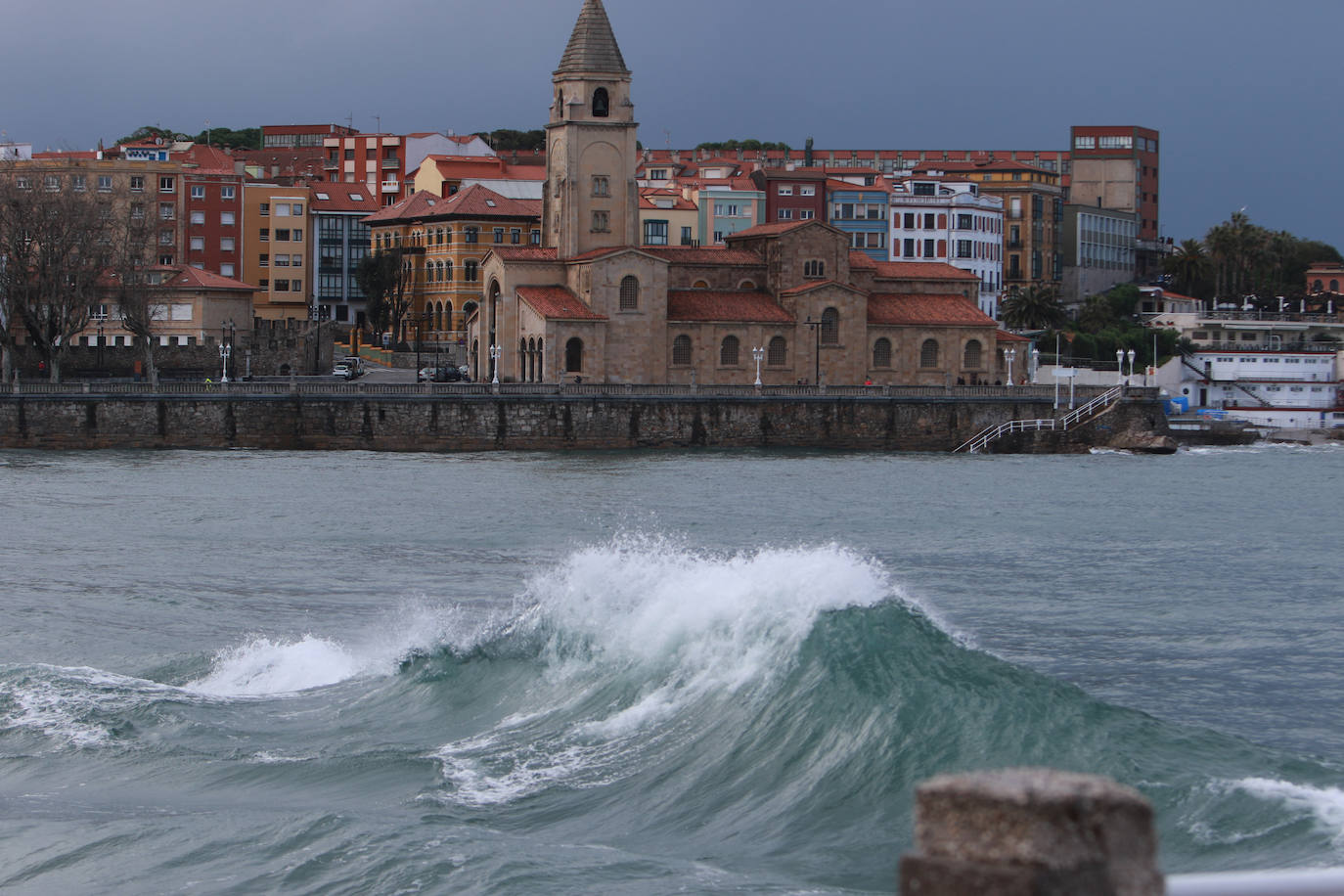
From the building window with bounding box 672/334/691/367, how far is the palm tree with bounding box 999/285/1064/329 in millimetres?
A: 28913

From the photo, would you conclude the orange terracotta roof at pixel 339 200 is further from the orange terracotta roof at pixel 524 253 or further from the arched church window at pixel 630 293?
the arched church window at pixel 630 293

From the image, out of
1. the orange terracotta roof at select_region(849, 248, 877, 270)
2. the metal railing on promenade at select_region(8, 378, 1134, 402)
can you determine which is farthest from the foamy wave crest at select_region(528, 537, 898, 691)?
the orange terracotta roof at select_region(849, 248, 877, 270)

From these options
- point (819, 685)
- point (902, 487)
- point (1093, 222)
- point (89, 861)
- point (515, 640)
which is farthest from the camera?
point (1093, 222)

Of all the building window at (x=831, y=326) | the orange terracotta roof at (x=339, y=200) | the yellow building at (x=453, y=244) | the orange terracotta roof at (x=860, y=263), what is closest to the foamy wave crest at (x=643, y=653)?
the building window at (x=831, y=326)

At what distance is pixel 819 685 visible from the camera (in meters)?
15.3

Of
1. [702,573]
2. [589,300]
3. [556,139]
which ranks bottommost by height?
[702,573]

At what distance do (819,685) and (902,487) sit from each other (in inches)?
1310

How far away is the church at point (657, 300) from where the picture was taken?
70.6 meters

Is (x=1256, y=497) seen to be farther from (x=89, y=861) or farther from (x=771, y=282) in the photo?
(x=89, y=861)

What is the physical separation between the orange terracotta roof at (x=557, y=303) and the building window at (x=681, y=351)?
3476 millimetres

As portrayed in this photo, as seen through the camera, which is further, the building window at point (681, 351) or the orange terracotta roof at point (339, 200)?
the orange terracotta roof at point (339, 200)

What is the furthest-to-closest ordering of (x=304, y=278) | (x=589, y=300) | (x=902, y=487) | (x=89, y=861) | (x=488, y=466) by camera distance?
(x=304, y=278) → (x=589, y=300) → (x=488, y=466) → (x=902, y=487) → (x=89, y=861)

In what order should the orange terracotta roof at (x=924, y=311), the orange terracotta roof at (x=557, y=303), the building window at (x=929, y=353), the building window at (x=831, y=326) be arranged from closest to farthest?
the orange terracotta roof at (x=557, y=303) < the building window at (x=831, y=326) < the orange terracotta roof at (x=924, y=311) < the building window at (x=929, y=353)

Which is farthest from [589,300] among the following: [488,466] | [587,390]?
[488,466]
